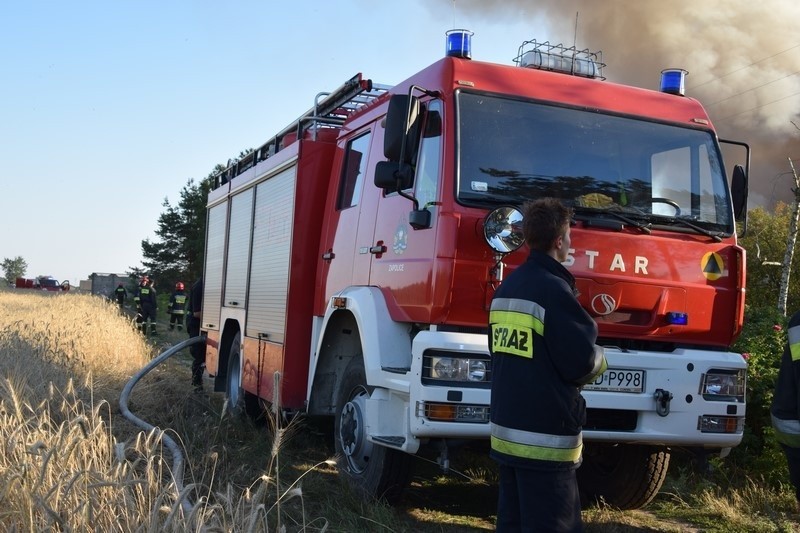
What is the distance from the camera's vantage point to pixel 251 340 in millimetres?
8102

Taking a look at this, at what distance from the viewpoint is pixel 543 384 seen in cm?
340

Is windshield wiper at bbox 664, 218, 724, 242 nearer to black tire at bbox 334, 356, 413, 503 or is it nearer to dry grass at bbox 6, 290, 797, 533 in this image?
dry grass at bbox 6, 290, 797, 533

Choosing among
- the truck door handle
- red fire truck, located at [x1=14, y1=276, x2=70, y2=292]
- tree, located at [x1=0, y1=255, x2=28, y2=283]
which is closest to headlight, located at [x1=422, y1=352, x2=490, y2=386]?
the truck door handle

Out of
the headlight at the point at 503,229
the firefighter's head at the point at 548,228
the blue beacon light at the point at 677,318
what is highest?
the headlight at the point at 503,229

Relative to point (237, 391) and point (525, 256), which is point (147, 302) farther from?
point (525, 256)

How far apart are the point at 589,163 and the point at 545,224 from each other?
1827 mm

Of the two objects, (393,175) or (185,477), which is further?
(185,477)

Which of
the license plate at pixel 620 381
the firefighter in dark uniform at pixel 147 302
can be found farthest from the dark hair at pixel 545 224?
the firefighter in dark uniform at pixel 147 302

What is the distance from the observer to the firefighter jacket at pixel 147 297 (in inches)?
963

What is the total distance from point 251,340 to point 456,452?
12.4 ft

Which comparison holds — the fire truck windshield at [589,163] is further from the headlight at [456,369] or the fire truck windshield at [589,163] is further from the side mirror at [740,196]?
the headlight at [456,369]

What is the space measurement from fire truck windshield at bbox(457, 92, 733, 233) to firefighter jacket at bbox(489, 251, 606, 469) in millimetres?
1450

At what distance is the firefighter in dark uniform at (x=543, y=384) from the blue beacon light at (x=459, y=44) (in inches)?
79.7

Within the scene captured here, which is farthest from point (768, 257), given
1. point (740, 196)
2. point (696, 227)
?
point (696, 227)
